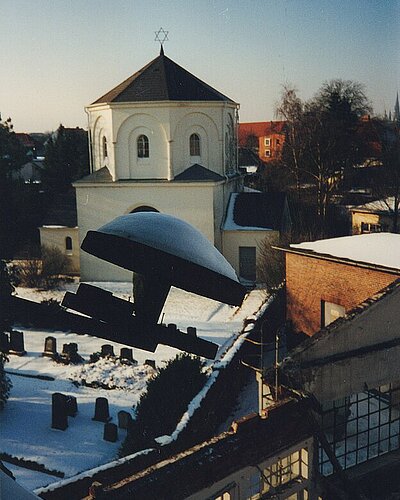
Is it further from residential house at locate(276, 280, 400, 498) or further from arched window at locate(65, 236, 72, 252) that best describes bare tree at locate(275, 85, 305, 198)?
residential house at locate(276, 280, 400, 498)

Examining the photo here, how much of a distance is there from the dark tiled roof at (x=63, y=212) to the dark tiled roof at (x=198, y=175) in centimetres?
425

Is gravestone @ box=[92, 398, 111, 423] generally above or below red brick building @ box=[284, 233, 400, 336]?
below

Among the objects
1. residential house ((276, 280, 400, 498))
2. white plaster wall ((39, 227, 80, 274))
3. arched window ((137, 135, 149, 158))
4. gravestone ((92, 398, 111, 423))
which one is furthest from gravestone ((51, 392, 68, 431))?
arched window ((137, 135, 149, 158))

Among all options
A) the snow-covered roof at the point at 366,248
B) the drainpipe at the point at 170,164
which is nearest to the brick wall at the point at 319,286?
the snow-covered roof at the point at 366,248

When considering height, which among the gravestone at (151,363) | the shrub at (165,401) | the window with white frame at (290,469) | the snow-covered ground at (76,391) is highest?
the window with white frame at (290,469)

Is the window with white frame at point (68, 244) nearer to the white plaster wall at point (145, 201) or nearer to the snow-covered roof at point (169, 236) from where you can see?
the white plaster wall at point (145, 201)

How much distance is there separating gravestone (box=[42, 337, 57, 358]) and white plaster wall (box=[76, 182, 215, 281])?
6532 mm

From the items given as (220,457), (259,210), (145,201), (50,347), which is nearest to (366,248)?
(50,347)

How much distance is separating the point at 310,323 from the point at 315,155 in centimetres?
1668

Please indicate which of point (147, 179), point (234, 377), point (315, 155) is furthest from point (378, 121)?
point (234, 377)

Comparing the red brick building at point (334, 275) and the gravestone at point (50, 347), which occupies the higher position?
the red brick building at point (334, 275)

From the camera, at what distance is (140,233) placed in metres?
1.21

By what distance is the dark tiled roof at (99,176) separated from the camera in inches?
824

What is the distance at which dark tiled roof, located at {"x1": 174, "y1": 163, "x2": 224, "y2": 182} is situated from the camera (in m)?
21.5
